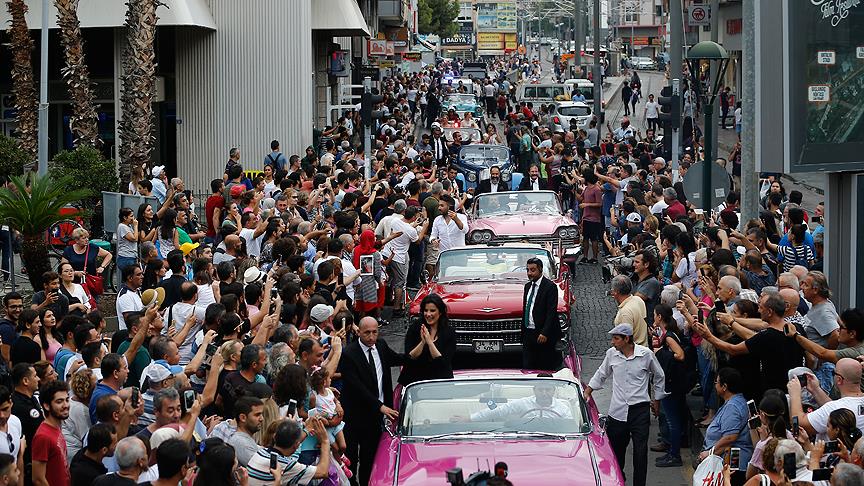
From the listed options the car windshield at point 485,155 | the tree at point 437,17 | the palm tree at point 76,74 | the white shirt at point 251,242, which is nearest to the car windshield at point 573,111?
the car windshield at point 485,155

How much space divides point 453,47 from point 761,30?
171 m

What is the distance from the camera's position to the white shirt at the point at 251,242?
17505mm

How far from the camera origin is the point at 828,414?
8734mm

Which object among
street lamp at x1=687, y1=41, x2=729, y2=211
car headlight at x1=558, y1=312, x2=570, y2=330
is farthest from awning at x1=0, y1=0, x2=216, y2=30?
car headlight at x1=558, y1=312, x2=570, y2=330

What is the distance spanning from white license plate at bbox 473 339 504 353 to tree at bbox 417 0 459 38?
12019cm

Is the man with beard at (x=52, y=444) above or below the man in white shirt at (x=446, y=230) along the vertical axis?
below

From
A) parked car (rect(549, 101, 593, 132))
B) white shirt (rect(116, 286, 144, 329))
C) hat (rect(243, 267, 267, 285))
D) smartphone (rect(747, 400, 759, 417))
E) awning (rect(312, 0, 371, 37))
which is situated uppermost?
awning (rect(312, 0, 371, 37))

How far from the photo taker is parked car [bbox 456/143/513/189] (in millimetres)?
33312

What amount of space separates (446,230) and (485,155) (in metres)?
14.8

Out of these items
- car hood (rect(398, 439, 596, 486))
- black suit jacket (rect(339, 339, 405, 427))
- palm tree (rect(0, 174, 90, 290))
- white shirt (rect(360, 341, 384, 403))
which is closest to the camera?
car hood (rect(398, 439, 596, 486))

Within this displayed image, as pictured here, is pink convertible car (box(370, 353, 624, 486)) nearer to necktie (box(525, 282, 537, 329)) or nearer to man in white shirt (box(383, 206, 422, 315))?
necktie (box(525, 282, 537, 329))

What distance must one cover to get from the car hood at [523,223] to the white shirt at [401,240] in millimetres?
Answer: 2819

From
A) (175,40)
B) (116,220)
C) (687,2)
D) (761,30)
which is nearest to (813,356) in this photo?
(761,30)

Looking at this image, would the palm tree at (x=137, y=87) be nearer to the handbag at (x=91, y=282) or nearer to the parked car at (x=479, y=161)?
the parked car at (x=479, y=161)
